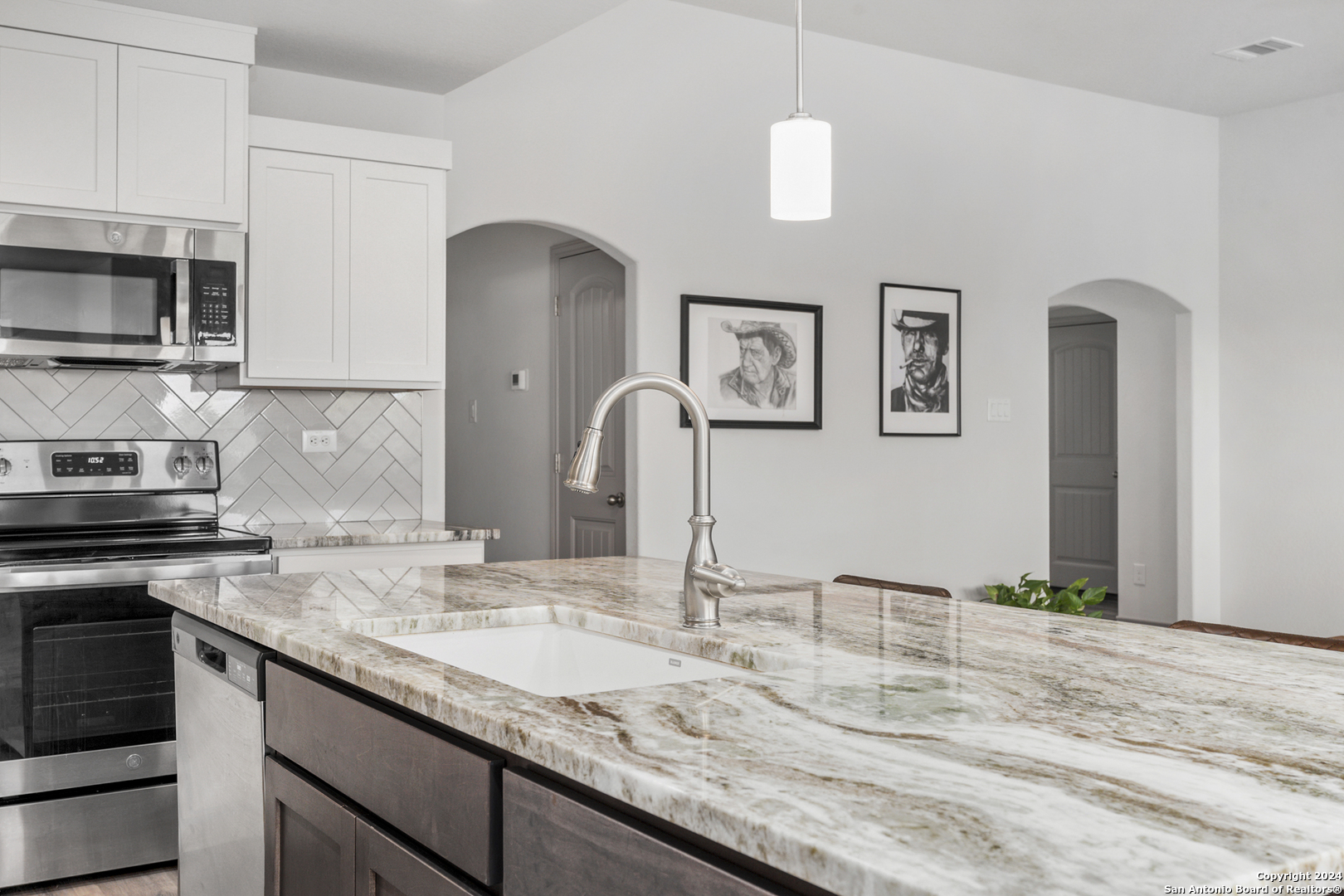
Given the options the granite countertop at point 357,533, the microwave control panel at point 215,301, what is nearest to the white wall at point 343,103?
the microwave control panel at point 215,301

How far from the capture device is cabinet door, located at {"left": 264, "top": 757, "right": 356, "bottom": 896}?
4.39 feet

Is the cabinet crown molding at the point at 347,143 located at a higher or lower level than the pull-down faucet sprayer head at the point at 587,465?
higher

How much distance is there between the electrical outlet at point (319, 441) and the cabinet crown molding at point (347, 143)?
98 cm

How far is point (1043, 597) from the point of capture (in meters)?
5.05

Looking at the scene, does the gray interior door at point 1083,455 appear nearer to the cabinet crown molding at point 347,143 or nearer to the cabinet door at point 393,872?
the cabinet crown molding at point 347,143

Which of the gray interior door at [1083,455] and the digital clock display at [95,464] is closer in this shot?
the digital clock display at [95,464]

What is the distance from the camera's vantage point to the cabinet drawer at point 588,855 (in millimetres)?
788

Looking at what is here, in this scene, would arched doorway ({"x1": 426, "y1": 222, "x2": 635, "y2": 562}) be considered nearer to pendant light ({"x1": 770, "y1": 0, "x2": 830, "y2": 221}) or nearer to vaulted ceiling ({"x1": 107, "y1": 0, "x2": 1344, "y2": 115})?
vaulted ceiling ({"x1": 107, "y1": 0, "x2": 1344, "y2": 115})

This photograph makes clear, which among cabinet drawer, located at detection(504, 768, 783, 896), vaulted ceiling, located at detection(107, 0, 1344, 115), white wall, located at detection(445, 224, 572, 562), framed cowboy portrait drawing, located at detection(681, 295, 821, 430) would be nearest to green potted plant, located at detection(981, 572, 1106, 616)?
framed cowboy portrait drawing, located at detection(681, 295, 821, 430)

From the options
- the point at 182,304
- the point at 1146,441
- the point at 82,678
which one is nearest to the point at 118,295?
the point at 182,304

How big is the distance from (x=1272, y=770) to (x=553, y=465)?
4.60 metres

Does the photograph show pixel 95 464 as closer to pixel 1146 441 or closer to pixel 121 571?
pixel 121 571

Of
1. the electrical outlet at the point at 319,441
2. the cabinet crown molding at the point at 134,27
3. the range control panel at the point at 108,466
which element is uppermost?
the cabinet crown molding at the point at 134,27

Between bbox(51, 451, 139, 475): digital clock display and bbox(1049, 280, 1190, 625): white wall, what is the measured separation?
191 inches
